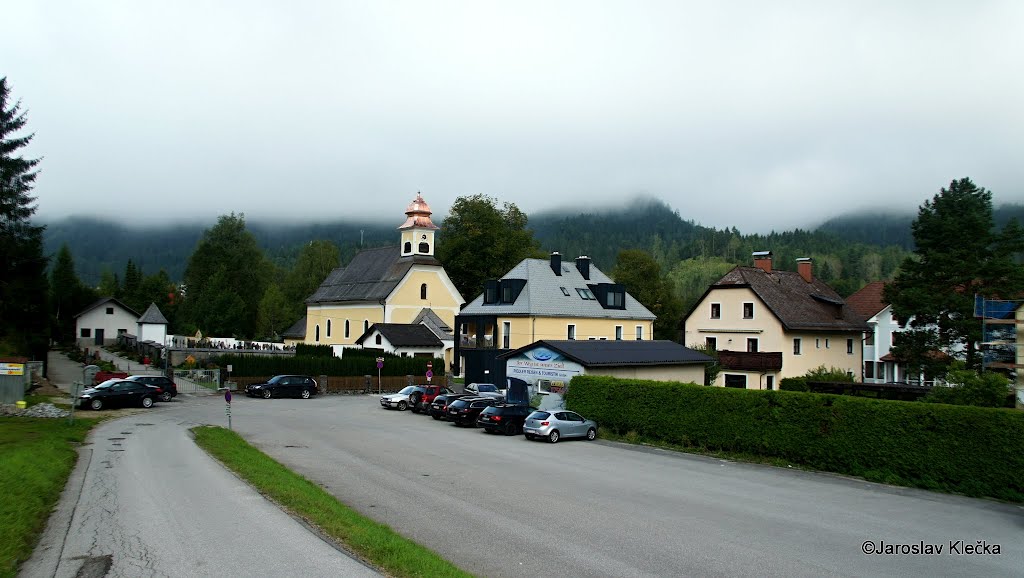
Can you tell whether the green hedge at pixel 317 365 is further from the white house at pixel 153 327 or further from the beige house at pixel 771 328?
the white house at pixel 153 327

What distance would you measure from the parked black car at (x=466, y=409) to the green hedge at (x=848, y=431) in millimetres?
7343

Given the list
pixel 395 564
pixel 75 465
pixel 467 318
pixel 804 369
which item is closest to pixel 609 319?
pixel 467 318

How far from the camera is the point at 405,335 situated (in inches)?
2394

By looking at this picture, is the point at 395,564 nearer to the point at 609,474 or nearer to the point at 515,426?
the point at 609,474

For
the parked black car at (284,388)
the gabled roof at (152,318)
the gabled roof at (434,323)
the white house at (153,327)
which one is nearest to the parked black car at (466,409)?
the parked black car at (284,388)

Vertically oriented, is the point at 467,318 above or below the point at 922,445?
above

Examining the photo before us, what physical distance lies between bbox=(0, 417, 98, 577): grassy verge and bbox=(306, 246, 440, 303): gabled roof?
45749 mm

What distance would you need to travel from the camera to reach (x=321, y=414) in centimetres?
3678

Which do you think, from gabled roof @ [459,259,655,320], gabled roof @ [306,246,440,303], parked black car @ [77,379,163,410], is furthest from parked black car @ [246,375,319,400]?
gabled roof @ [306,246,440,303]

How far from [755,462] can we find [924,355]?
18.0m

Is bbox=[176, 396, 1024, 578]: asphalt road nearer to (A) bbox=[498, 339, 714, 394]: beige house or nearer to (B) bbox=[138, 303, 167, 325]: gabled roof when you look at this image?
(A) bbox=[498, 339, 714, 394]: beige house

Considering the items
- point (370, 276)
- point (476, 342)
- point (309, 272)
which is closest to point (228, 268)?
point (309, 272)

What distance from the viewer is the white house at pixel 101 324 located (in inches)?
2985

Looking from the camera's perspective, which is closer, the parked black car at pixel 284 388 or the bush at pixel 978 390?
the bush at pixel 978 390
